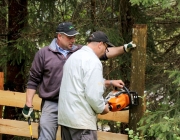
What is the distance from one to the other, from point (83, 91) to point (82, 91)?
1 centimetres

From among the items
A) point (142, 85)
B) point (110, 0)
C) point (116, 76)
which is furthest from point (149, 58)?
point (142, 85)

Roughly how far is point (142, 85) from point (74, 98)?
1.14 m

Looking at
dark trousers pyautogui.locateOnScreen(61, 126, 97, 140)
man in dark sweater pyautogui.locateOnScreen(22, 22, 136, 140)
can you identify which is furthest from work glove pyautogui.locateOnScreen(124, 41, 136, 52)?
dark trousers pyautogui.locateOnScreen(61, 126, 97, 140)

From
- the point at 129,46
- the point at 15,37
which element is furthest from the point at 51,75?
the point at 15,37

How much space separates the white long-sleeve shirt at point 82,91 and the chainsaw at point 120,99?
0.30 meters

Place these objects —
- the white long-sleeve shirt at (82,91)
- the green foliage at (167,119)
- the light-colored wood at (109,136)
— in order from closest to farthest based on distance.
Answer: the white long-sleeve shirt at (82,91)
the green foliage at (167,119)
the light-colored wood at (109,136)

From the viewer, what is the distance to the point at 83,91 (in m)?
3.56

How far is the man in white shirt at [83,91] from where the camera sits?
3.49 metres

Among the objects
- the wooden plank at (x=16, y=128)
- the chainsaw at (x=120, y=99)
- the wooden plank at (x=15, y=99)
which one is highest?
the chainsaw at (x=120, y=99)

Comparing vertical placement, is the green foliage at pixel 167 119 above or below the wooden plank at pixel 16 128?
above

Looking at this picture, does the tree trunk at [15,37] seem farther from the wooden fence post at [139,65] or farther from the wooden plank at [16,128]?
the wooden fence post at [139,65]

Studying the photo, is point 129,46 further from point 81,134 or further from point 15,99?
point 15,99

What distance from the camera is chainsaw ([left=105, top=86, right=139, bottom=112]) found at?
12.9ft

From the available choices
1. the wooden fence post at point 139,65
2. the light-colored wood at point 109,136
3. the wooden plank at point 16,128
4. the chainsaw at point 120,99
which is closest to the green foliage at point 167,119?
the wooden fence post at point 139,65
